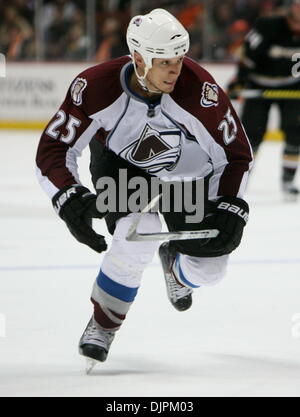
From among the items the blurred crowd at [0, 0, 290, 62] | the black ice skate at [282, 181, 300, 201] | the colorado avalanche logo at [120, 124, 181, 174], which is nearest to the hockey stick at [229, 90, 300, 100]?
the black ice skate at [282, 181, 300, 201]

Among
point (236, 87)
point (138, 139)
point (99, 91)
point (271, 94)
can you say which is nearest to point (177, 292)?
point (138, 139)

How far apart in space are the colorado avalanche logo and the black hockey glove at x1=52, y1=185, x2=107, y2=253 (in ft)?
0.98

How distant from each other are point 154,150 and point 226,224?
12.8 inches

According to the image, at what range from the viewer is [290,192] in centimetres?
697

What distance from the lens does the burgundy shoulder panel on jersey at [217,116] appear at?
3.09m

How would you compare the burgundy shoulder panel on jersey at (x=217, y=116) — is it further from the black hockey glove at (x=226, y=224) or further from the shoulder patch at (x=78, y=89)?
the shoulder patch at (x=78, y=89)

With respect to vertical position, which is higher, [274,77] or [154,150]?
[154,150]

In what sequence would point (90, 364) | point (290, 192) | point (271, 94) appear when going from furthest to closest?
point (271, 94) → point (290, 192) → point (90, 364)

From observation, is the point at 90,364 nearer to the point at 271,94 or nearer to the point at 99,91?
the point at 99,91

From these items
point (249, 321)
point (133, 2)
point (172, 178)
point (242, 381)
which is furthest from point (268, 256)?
point (133, 2)

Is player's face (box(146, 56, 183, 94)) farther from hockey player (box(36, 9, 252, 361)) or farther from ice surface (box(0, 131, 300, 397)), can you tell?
ice surface (box(0, 131, 300, 397))

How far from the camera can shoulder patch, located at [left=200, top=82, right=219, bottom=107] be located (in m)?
3.10

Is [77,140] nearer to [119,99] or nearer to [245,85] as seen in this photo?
[119,99]

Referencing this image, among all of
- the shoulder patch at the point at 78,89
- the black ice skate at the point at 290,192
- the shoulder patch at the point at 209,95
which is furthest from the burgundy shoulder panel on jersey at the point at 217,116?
the black ice skate at the point at 290,192
